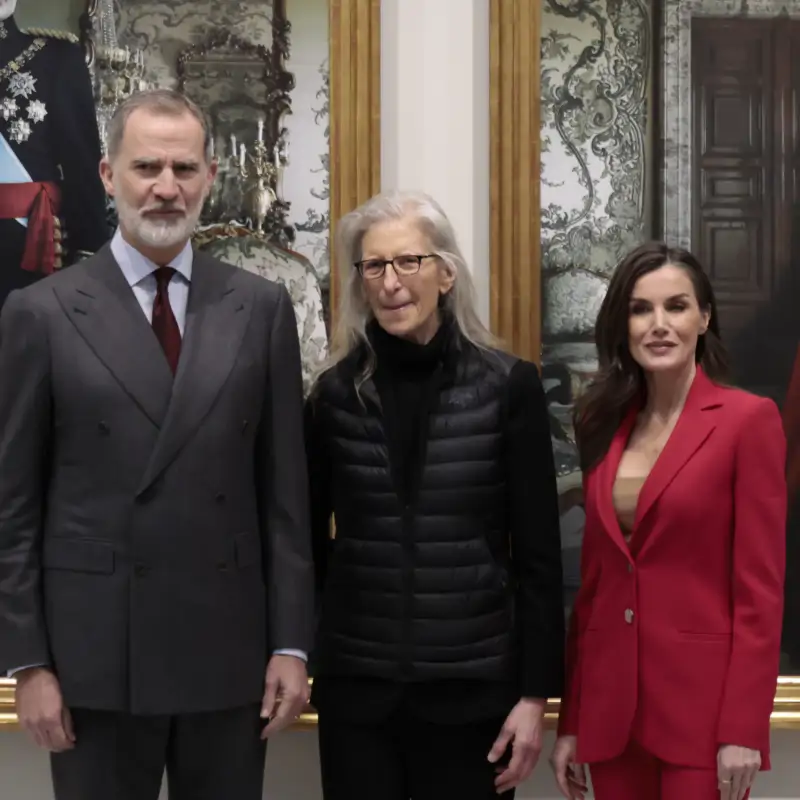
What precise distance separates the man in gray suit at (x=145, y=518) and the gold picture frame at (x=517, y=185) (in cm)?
79

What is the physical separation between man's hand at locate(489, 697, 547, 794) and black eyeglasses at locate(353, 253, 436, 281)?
2.59ft

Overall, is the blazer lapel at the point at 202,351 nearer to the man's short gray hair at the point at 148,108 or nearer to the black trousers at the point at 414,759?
the man's short gray hair at the point at 148,108

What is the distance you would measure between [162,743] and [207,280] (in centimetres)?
78

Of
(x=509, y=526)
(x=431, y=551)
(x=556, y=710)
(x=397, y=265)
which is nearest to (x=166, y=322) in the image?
(x=397, y=265)

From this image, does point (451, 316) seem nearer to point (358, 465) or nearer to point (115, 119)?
point (358, 465)

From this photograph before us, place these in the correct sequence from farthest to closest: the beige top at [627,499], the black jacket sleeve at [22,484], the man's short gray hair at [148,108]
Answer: the beige top at [627,499]
the man's short gray hair at [148,108]
the black jacket sleeve at [22,484]

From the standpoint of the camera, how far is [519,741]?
175cm

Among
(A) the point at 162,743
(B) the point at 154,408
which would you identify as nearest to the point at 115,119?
(B) the point at 154,408

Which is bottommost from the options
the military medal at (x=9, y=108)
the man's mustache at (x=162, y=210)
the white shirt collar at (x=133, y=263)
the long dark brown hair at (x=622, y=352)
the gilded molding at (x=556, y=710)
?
the gilded molding at (x=556, y=710)

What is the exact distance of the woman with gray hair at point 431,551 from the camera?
1.75 meters

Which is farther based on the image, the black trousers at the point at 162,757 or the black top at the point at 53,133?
the black top at the point at 53,133

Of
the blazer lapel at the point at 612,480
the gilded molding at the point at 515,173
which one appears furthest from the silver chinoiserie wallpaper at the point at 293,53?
the blazer lapel at the point at 612,480

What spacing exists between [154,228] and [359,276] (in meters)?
0.41

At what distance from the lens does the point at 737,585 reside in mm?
1689
